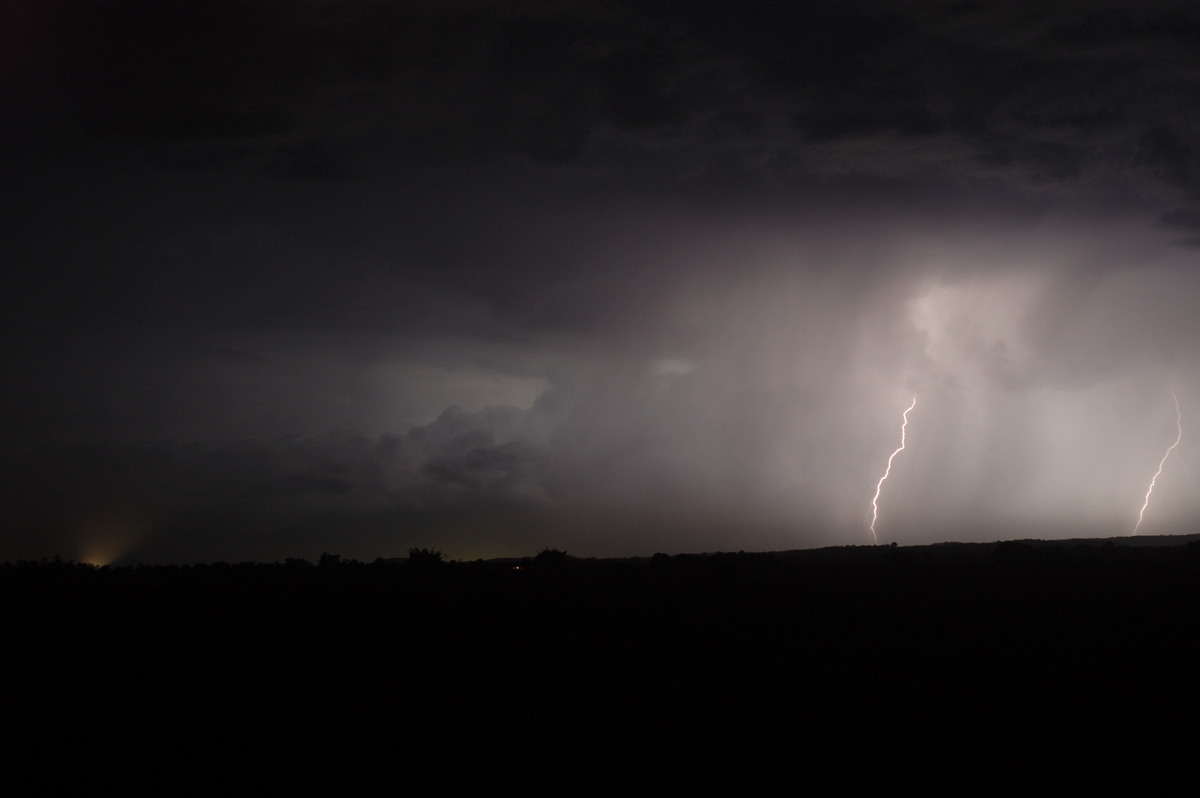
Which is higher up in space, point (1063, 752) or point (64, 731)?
point (64, 731)

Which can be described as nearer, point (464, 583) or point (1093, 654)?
point (1093, 654)

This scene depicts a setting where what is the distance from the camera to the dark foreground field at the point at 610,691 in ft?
45.3

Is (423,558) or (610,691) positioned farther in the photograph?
(423,558)

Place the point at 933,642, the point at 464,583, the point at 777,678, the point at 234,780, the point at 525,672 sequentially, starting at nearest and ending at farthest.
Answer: the point at 234,780 < the point at 777,678 < the point at 525,672 < the point at 933,642 < the point at 464,583

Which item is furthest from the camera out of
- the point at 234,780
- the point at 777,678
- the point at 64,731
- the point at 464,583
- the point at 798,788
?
the point at 464,583

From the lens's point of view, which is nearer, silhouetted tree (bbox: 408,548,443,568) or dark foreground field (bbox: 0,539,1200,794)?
dark foreground field (bbox: 0,539,1200,794)

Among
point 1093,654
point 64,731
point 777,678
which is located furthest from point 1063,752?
point 64,731

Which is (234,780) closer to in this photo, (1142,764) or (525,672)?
(525,672)

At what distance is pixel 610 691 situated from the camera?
18359 mm

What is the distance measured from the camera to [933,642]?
23.0 meters

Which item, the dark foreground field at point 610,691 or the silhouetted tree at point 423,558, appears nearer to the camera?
the dark foreground field at point 610,691

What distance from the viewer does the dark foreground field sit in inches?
543

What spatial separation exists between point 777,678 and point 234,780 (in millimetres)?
11383

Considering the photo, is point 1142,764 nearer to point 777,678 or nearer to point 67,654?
point 777,678
